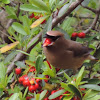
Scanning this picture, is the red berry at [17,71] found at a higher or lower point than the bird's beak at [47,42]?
lower

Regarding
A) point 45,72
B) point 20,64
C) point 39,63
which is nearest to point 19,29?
point 20,64

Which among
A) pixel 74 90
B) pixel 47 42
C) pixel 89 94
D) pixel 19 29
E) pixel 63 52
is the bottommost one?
pixel 89 94

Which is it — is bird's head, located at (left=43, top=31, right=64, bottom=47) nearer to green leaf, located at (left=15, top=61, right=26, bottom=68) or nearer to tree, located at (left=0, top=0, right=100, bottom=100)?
tree, located at (left=0, top=0, right=100, bottom=100)

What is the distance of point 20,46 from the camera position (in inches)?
82.0

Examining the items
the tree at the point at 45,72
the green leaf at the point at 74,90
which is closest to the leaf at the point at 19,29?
the tree at the point at 45,72

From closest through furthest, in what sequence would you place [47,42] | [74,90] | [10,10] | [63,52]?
[74,90] → [47,42] → [63,52] → [10,10]

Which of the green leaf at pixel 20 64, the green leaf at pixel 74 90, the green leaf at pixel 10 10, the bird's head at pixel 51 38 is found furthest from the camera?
the green leaf at pixel 10 10

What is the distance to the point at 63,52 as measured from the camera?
6.57 ft

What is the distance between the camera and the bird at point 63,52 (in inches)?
69.7

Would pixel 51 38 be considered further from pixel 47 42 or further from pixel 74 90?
pixel 74 90

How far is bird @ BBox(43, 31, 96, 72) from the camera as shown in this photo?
69.7 inches

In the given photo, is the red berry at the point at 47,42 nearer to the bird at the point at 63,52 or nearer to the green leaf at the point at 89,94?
the bird at the point at 63,52

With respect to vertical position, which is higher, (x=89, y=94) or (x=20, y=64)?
(x=20, y=64)

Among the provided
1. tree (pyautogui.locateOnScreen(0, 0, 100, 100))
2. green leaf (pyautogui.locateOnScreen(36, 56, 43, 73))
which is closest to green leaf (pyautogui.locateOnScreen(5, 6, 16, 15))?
tree (pyautogui.locateOnScreen(0, 0, 100, 100))
